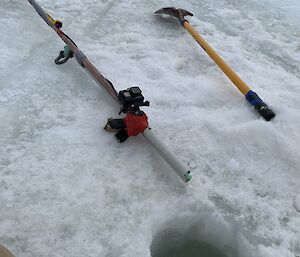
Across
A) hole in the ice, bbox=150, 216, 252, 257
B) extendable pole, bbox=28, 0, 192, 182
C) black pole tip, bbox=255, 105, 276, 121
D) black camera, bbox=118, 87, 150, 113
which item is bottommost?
hole in the ice, bbox=150, 216, 252, 257

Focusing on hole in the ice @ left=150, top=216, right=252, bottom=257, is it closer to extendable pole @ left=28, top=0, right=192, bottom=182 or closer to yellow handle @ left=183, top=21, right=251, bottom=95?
extendable pole @ left=28, top=0, right=192, bottom=182

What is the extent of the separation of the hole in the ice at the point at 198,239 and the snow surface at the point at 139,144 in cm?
2

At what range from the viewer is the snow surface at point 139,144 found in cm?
193

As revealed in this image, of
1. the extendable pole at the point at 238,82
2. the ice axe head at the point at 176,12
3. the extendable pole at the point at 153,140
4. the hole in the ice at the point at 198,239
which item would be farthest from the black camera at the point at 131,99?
the ice axe head at the point at 176,12

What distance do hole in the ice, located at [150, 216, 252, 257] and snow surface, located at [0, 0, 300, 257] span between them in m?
0.02

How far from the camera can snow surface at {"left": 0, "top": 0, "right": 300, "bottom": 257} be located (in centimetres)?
193

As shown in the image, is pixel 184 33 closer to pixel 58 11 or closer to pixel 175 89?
pixel 175 89

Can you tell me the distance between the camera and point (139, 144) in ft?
7.77

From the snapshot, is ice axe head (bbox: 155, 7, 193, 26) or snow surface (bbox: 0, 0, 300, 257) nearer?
snow surface (bbox: 0, 0, 300, 257)

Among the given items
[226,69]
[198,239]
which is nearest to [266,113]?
[226,69]

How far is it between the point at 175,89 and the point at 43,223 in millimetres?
1411

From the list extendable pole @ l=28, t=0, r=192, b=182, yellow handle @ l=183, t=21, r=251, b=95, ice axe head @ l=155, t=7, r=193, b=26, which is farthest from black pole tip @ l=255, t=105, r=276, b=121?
ice axe head @ l=155, t=7, r=193, b=26

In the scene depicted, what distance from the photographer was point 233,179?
2.23 metres

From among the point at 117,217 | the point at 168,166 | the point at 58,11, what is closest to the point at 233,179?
the point at 168,166
